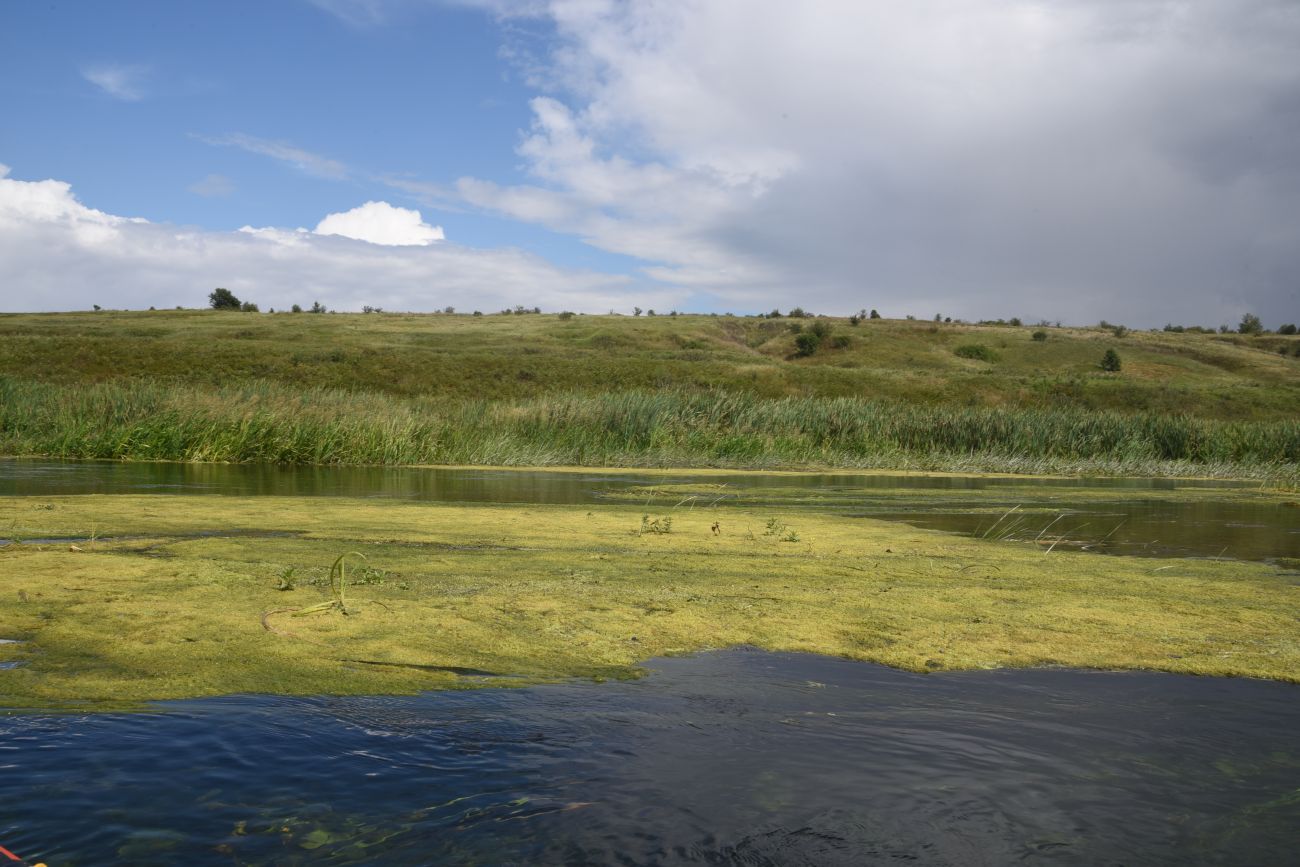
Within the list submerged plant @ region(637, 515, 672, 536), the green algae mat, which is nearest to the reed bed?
the green algae mat

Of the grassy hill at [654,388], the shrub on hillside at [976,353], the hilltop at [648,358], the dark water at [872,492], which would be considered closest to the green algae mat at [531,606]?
the dark water at [872,492]

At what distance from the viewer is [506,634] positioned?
5.23 m

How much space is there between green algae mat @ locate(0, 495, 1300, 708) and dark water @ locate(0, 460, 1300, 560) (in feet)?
7.27

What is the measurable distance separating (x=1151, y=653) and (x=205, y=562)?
5821 mm

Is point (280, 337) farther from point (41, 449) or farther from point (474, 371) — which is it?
point (41, 449)

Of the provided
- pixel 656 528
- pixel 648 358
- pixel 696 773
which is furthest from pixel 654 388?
pixel 696 773

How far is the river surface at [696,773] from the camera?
289 cm

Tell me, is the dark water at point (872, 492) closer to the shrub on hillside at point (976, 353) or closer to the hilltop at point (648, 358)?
the hilltop at point (648, 358)

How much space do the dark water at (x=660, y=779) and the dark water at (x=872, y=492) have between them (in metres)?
6.54

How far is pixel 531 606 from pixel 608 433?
1806cm

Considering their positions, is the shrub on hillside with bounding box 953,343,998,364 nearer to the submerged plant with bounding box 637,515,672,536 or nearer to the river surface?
the submerged plant with bounding box 637,515,672,536

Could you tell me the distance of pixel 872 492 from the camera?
672 inches

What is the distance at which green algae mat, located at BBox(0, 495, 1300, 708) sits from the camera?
4555mm

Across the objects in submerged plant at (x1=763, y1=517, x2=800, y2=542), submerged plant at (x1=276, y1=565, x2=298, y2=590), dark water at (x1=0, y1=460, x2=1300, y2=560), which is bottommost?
dark water at (x1=0, y1=460, x2=1300, y2=560)
